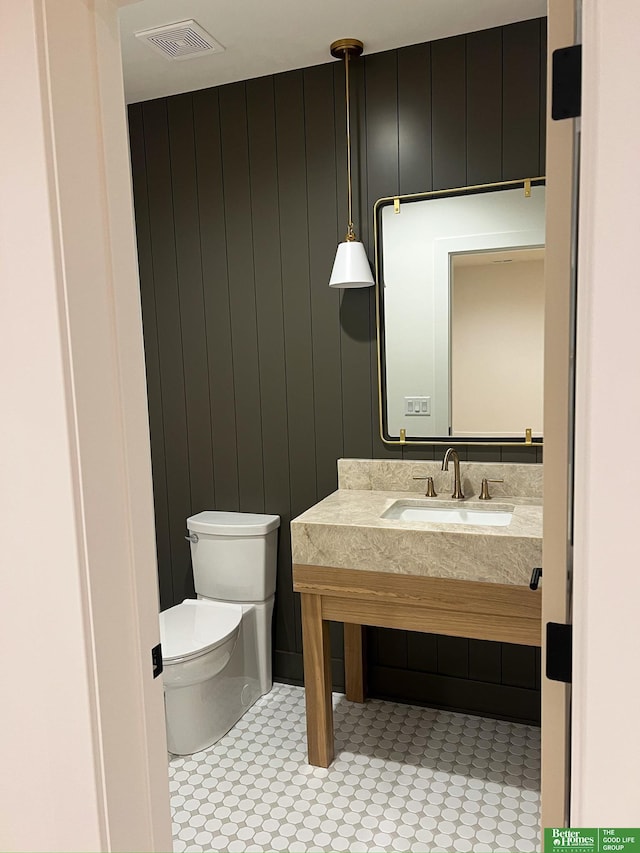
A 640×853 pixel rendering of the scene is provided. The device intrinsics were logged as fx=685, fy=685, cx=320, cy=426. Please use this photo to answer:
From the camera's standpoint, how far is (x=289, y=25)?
2277mm

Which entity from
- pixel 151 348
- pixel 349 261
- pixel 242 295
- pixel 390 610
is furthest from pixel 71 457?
pixel 151 348

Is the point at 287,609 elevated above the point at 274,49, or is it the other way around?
the point at 274,49

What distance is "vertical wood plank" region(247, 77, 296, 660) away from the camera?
8.98ft

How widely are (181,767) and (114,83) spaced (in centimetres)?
223

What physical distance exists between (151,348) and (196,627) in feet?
4.14

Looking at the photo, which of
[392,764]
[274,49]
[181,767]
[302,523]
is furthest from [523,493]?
[274,49]

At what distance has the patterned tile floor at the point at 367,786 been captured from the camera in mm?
2023

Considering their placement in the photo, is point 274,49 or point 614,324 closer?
point 614,324

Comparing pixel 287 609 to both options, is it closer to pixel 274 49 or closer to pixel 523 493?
pixel 523 493

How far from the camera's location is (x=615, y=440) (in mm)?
734

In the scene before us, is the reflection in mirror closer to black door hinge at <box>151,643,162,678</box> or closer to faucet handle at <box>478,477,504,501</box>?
faucet handle at <box>478,477,504,501</box>

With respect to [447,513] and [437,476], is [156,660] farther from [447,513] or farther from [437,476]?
[437,476]

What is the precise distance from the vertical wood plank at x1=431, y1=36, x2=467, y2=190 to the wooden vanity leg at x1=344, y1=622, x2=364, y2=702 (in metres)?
1.75

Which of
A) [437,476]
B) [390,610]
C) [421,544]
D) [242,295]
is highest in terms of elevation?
[242,295]
